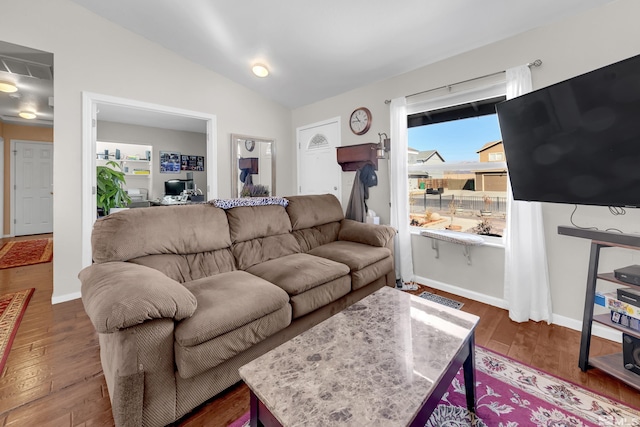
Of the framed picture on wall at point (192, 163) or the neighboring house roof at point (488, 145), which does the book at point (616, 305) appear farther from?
the framed picture on wall at point (192, 163)

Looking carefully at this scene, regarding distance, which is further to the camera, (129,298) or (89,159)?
(89,159)

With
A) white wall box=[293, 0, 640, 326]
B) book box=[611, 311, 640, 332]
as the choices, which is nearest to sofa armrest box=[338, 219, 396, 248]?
white wall box=[293, 0, 640, 326]

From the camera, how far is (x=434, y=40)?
2414mm

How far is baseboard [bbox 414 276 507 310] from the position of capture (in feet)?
8.18

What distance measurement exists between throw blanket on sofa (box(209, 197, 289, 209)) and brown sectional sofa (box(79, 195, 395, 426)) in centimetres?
Answer: 5

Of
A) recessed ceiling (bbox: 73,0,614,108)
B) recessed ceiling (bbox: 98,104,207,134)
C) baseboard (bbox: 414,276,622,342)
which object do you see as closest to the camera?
baseboard (bbox: 414,276,622,342)

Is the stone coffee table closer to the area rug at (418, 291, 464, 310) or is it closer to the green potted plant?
the area rug at (418, 291, 464, 310)

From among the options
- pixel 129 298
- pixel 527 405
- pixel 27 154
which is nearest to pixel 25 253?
pixel 27 154

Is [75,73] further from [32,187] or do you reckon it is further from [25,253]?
[32,187]

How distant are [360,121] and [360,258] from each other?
1927 millimetres

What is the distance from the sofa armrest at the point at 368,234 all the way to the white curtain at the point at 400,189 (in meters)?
0.26

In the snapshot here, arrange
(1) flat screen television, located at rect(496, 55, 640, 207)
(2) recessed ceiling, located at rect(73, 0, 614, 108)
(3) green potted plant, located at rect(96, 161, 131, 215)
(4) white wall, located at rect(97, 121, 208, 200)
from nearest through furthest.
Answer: (1) flat screen television, located at rect(496, 55, 640, 207)
(2) recessed ceiling, located at rect(73, 0, 614, 108)
(3) green potted plant, located at rect(96, 161, 131, 215)
(4) white wall, located at rect(97, 121, 208, 200)

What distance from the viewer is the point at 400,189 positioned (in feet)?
9.81

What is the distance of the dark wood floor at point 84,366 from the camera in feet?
4.36
